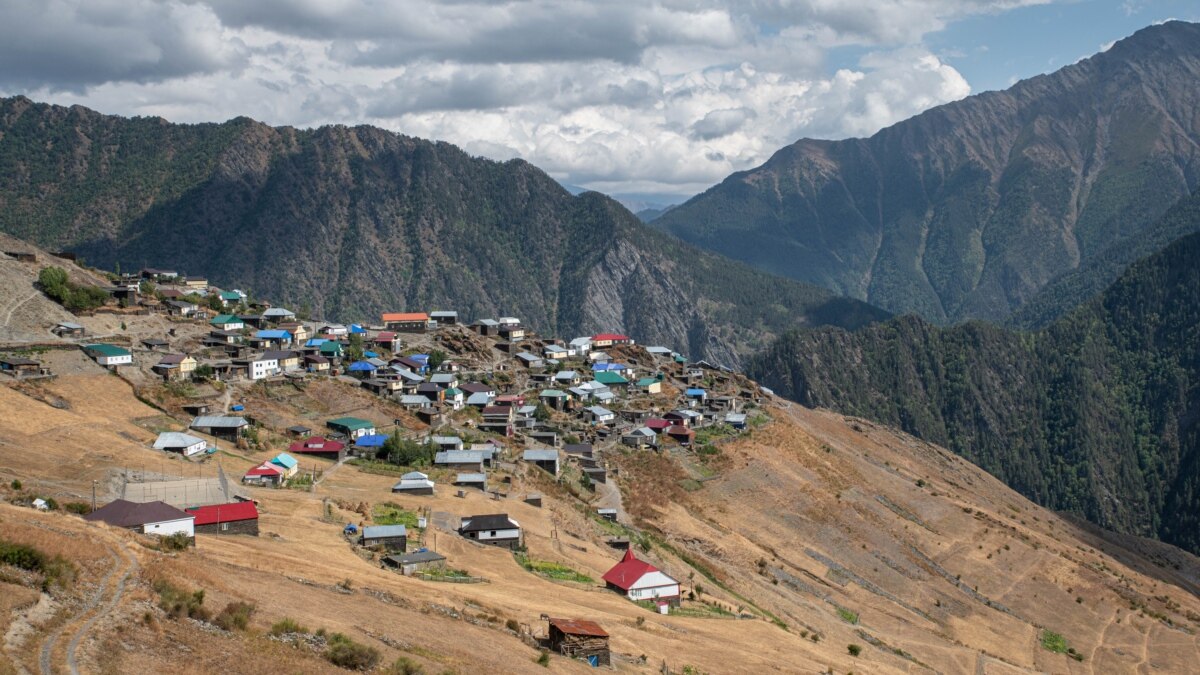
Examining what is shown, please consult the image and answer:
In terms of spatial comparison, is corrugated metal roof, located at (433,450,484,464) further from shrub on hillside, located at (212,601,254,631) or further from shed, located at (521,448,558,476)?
shrub on hillside, located at (212,601,254,631)

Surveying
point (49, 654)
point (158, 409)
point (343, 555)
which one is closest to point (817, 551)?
point (343, 555)

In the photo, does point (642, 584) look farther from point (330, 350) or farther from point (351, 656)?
point (330, 350)

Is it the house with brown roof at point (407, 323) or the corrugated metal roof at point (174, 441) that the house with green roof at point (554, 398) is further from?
the corrugated metal roof at point (174, 441)

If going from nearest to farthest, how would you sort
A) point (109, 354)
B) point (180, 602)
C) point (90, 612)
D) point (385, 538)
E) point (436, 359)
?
point (90, 612)
point (180, 602)
point (385, 538)
point (109, 354)
point (436, 359)

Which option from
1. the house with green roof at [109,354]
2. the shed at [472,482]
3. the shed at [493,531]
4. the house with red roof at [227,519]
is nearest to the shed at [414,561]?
the house with red roof at [227,519]

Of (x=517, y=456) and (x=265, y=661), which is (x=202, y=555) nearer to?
(x=265, y=661)

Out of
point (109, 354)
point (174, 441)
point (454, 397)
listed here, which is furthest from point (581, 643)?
point (454, 397)
